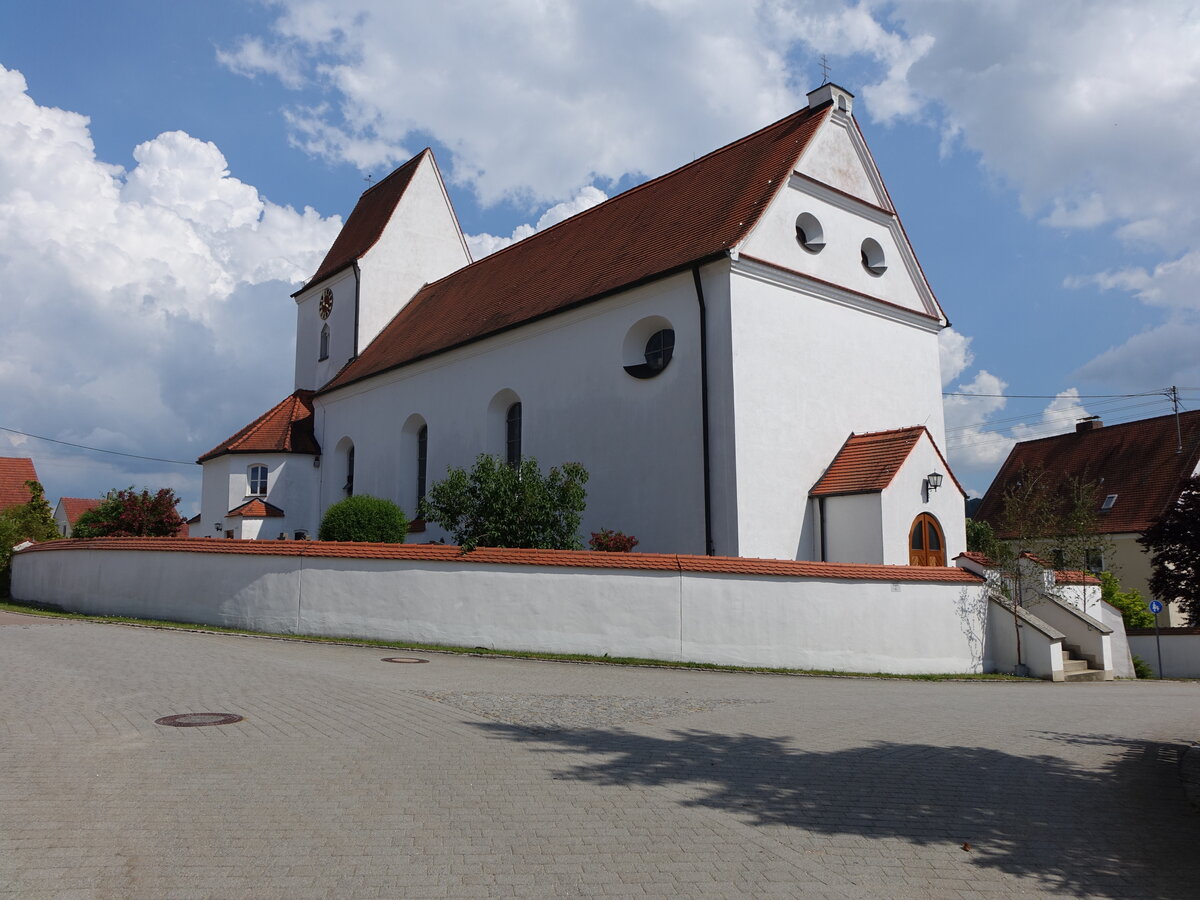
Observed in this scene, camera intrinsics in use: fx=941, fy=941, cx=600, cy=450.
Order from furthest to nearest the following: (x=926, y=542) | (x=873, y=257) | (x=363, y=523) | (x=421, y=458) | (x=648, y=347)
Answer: (x=421, y=458)
(x=873, y=257)
(x=363, y=523)
(x=648, y=347)
(x=926, y=542)

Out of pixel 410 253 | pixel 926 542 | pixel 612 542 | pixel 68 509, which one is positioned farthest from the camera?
pixel 68 509

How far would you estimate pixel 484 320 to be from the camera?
83.9ft

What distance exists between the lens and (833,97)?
21.8 meters

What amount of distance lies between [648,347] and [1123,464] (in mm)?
27074

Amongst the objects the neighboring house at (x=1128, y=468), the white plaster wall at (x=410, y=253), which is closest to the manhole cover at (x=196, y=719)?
the white plaster wall at (x=410, y=253)

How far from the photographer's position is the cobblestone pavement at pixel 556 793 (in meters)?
5.04

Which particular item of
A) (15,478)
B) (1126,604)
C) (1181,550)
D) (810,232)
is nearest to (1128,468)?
(1126,604)

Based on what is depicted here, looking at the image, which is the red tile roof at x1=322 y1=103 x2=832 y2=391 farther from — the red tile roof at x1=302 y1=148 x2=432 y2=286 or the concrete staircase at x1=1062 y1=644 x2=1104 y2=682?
the concrete staircase at x1=1062 y1=644 x2=1104 y2=682

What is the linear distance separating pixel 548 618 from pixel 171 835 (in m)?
10.5

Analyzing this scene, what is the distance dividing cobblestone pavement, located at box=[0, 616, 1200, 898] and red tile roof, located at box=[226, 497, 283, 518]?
20130 millimetres

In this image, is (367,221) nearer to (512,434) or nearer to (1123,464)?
(512,434)

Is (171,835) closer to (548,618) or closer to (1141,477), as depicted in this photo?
(548,618)

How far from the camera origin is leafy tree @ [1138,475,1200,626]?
9.49 m

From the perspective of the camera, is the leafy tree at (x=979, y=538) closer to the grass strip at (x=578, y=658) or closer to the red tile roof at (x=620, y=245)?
the grass strip at (x=578, y=658)
